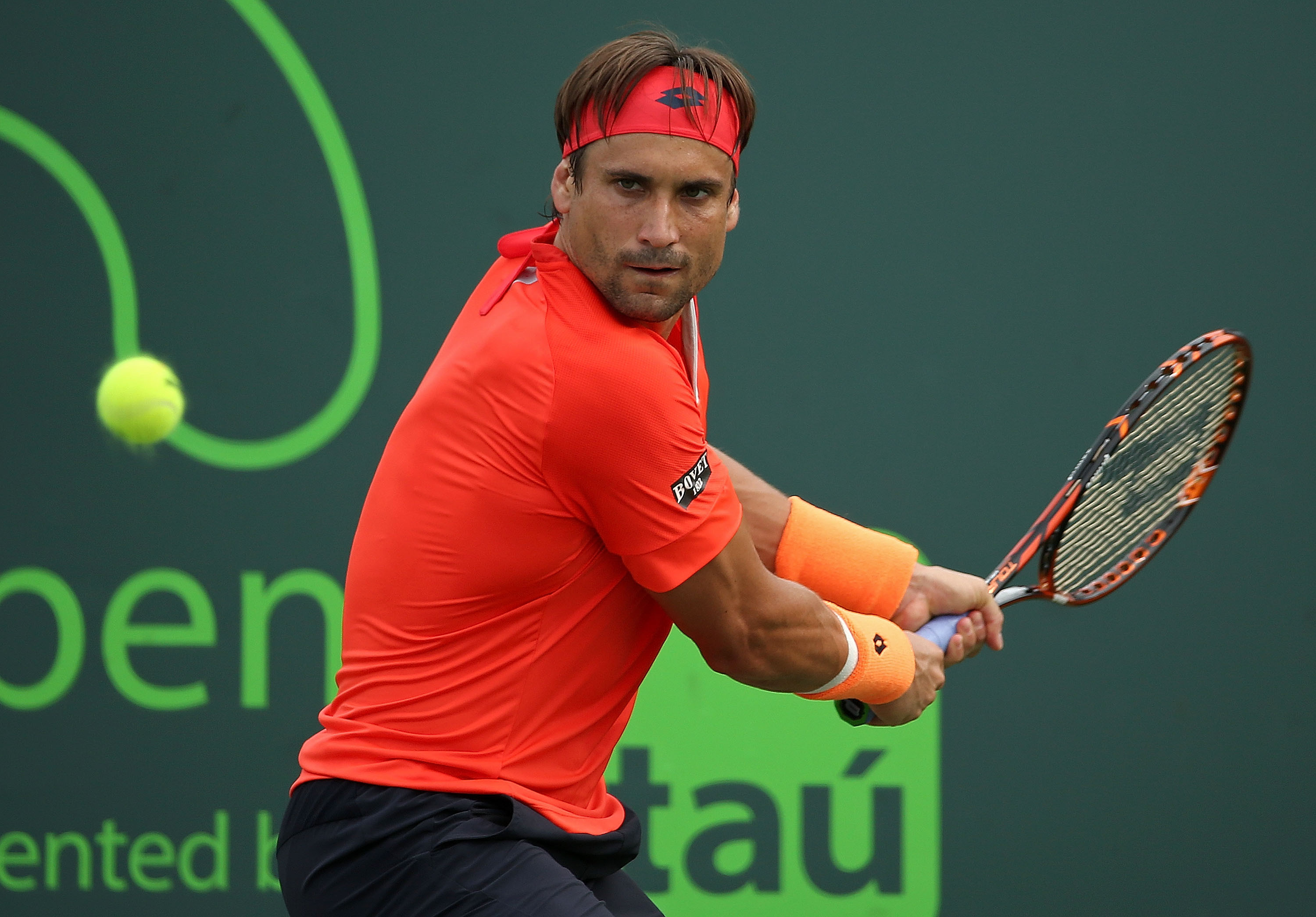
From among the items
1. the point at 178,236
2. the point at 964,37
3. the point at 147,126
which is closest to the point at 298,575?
the point at 178,236

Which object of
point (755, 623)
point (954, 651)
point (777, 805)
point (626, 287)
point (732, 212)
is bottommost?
point (777, 805)

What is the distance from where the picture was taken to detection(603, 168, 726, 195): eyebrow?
1.72 metres

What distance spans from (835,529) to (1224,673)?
153 cm

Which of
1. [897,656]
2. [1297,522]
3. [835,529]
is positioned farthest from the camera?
[1297,522]

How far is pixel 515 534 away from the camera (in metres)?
1.66

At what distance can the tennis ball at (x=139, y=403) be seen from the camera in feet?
10.0

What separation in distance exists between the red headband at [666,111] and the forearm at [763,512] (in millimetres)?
693

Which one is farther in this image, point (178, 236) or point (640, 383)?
point (178, 236)

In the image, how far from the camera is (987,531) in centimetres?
324

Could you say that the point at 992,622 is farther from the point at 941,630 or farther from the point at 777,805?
the point at 777,805

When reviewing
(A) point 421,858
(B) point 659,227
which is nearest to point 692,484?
(B) point 659,227

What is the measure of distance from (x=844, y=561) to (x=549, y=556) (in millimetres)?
761

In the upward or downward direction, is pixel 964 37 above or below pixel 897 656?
above

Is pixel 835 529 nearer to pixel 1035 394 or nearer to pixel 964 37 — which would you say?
pixel 1035 394
